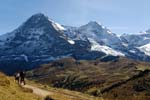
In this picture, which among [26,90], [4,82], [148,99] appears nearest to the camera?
[4,82]

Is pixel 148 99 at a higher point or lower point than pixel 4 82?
lower

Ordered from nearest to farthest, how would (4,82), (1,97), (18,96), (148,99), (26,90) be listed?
(1,97), (18,96), (4,82), (26,90), (148,99)

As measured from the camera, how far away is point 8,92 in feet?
128

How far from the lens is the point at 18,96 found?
127ft

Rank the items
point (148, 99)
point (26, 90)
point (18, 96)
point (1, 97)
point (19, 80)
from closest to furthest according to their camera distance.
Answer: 1. point (1, 97)
2. point (18, 96)
3. point (26, 90)
4. point (19, 80)
5. point (148, 99)

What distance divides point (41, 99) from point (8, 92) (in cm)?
514

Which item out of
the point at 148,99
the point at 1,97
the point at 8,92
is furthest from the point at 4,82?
the point at 148,99

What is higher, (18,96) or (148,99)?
(18,96)

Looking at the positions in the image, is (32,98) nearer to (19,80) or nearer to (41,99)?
(41,99)

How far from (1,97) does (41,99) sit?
26.2ft

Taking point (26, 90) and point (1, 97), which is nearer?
point (1, 97)

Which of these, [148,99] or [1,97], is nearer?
[1,97]

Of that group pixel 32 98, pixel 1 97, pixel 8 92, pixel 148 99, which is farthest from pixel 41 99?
pixel 148 99

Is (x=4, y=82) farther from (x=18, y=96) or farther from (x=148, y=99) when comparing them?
(x=148, y=99)
